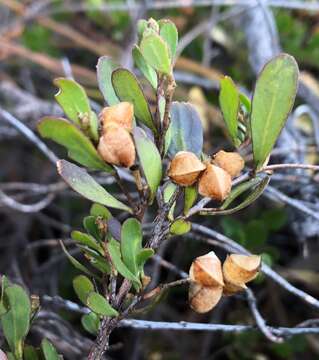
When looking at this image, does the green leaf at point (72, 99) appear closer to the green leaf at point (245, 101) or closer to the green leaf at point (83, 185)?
the green leaf at point (83, 185)

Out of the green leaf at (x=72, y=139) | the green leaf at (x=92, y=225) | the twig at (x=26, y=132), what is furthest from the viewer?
the twig at (x=26, y=132)

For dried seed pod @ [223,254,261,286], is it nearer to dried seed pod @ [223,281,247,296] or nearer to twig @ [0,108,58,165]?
dried seed pod @ [223,281,247,296]

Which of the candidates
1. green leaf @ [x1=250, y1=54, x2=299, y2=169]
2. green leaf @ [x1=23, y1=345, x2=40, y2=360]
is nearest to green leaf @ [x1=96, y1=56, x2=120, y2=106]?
green leaf @ [x1=250, y1=54, x2=299, y2=169]

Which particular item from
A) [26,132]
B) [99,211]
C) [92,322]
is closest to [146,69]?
[99,211]

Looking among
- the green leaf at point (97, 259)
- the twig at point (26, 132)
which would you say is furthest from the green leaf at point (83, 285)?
the twig at point (26, 132)

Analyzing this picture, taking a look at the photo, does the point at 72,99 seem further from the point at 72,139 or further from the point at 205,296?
the point at 205,296

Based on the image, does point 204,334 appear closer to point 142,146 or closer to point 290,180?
point 290,180

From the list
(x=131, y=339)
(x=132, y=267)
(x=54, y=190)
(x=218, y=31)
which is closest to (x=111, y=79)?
(x=132, y=267)

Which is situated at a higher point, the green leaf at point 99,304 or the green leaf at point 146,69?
the green leaf at point 146,69
